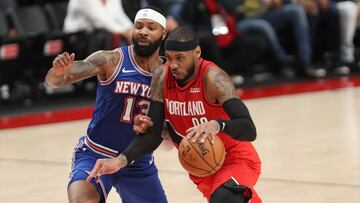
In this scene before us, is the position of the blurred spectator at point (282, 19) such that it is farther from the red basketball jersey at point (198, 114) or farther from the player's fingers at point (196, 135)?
the player's fingers at point (196, 135)

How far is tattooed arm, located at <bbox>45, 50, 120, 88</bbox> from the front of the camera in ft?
15.9

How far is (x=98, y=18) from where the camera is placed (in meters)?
11.3

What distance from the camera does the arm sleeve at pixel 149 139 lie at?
4879 mm

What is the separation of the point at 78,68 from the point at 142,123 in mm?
553

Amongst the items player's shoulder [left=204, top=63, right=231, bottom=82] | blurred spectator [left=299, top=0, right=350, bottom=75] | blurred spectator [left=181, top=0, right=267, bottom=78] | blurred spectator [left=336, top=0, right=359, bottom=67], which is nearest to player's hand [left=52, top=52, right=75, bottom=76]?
player's shoulder [left=204, top=63, right=231, bottom=82]

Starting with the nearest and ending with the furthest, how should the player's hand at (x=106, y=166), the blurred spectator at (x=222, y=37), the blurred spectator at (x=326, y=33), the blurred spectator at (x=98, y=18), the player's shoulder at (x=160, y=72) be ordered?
the player's hand at (x=106, y=166)
the player's shoulder at (x=160, y=72)
the blurred spectator at (x=98, y=18)
the blurred spectator at (x=222, y=37)
the blurred spectator at (x=326, y=33)

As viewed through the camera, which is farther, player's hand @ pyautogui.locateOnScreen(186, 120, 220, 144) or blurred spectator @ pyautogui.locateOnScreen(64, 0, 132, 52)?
blurred spectator @ pyautogui.locateOnScreen(64, 0, 132, 52)

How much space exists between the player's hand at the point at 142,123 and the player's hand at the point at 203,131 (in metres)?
0.38

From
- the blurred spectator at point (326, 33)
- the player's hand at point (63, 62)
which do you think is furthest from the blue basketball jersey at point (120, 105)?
the blurred spectator at point (326, 33)

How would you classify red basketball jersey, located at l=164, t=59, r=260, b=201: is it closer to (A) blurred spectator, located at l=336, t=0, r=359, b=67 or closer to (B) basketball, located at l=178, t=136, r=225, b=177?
(B) basketball, located at l=178, t=136, r=225, b=177

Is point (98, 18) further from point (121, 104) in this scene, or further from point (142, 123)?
point (142, 123)

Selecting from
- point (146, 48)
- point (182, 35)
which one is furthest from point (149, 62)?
point (182, 35)

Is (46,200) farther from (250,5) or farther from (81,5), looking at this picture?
(250,5)

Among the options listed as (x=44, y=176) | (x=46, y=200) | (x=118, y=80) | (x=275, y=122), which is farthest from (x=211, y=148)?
(x=275, y=122)
